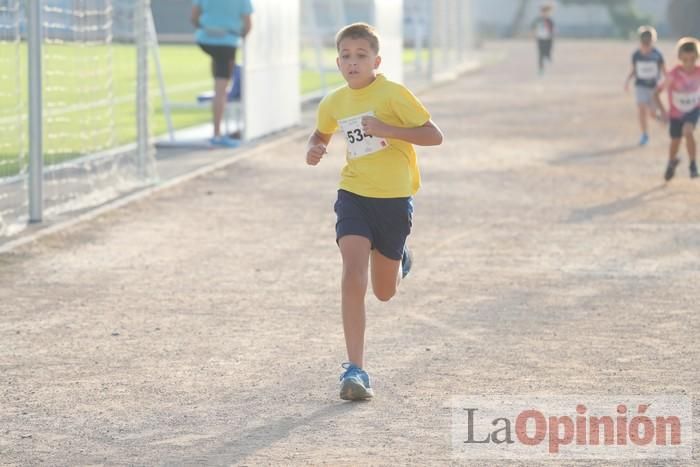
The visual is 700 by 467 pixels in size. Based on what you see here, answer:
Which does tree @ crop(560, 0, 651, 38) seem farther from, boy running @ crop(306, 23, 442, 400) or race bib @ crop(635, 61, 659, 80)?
boy running @ crop(306, 23, 442, 400)

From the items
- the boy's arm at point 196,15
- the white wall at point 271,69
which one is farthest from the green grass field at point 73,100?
the white wall at point 271,69

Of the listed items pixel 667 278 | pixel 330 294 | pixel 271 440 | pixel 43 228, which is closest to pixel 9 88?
pixel 43 228

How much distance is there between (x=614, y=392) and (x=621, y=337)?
138cm

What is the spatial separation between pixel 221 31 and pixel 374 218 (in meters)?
11.4

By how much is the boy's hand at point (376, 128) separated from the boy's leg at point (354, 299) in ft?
1.67

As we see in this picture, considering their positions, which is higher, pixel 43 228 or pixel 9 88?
pixel 9 88

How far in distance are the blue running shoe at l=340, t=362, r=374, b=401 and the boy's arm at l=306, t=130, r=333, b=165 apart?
94cm

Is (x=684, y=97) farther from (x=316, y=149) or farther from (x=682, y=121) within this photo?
(x=316, y=149)

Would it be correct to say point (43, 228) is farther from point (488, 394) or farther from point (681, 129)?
point (681, 129)

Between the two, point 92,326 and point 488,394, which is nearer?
point 488,394

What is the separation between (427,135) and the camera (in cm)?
712

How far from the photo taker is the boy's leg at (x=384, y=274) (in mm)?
7391

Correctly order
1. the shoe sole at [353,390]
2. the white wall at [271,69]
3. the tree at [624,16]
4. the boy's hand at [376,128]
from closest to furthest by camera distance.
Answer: the shoe sole at [353,390] → the boy's hand at [376,128] → the white wall at [271,69] → the tree at [624,16]

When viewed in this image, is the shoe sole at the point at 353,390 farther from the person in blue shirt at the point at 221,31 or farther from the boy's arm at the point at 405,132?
the person in blue shirt at the point at 221,31
